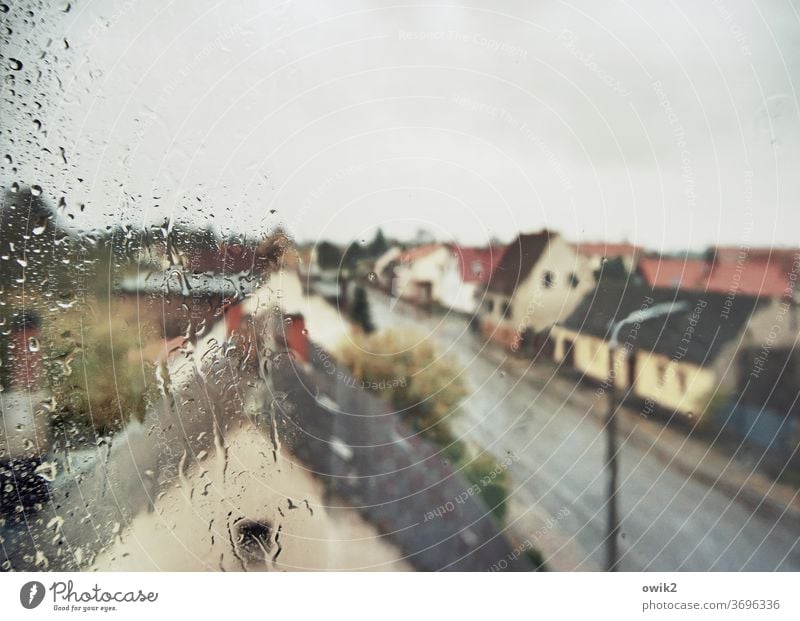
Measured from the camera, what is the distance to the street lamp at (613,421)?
0.74 metres

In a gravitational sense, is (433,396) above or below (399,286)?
below

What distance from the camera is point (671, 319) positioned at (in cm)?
74

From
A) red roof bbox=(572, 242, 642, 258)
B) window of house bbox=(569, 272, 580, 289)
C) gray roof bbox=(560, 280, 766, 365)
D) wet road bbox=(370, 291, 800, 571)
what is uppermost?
red roof bbox=(572, 242, 642, 258)

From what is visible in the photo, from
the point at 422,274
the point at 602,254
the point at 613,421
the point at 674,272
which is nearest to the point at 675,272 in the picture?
the point at 674,272

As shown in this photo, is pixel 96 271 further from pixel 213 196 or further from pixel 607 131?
pixel 607 131

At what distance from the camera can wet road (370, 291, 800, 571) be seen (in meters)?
0.74

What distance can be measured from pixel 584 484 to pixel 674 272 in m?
0.31

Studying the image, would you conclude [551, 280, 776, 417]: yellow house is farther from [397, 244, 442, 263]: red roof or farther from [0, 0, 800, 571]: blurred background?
[397, 244, 442, 263]: red roof

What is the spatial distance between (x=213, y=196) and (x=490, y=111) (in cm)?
38

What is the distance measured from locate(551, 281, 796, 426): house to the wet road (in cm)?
5

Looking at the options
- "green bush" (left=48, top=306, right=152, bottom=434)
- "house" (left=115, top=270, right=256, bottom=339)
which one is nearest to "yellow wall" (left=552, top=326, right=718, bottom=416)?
"house" (left=115, top=270, right=256, bottom=339)

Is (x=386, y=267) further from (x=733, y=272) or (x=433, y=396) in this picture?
(x=733, y=272)

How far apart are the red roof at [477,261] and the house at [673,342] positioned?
12cm

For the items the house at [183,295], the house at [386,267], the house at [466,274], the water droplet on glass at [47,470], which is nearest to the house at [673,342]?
the house at [466,274]
